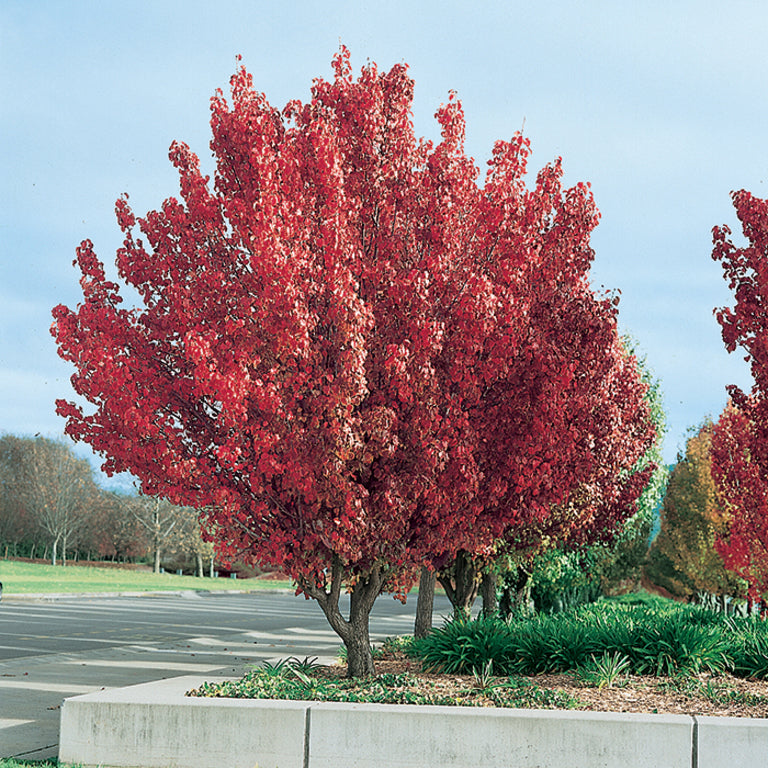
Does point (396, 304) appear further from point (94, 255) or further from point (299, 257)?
point (94, 255)

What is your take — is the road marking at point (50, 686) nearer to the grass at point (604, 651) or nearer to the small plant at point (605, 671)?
the grass at point (604, 651)

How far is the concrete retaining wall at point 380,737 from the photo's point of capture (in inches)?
268

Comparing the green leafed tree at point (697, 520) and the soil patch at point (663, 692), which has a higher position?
the green leafed tree at point (697, 520)

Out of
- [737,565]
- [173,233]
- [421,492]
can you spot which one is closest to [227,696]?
[421,492]

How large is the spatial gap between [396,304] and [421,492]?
177cm

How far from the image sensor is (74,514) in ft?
245


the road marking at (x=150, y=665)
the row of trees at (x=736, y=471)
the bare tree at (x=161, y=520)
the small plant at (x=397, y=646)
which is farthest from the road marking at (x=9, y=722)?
the bare tree at (x=161, y=520)

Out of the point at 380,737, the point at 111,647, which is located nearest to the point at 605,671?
the point at 380,737

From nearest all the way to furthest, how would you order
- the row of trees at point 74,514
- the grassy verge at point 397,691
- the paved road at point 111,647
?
the grassy verge at point 397,691 < the paved road at point 111,647 < the row of trees at point 74,514

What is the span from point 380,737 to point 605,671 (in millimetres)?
2729

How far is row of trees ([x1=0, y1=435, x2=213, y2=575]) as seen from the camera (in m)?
69.7

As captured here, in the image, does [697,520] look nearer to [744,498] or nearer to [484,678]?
[744,498]

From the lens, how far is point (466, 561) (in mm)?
16453

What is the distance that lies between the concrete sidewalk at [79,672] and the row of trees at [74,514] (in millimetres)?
48855
